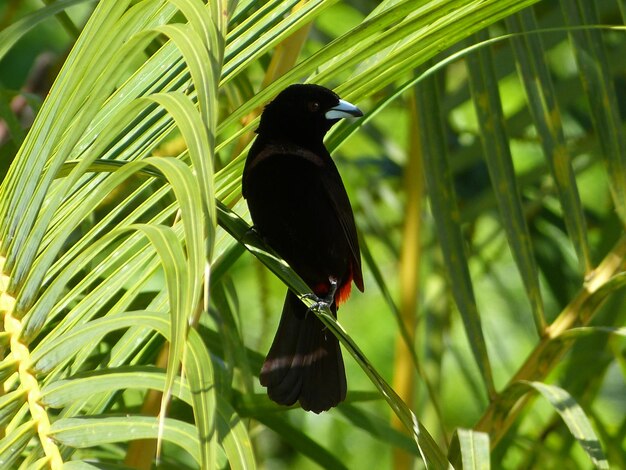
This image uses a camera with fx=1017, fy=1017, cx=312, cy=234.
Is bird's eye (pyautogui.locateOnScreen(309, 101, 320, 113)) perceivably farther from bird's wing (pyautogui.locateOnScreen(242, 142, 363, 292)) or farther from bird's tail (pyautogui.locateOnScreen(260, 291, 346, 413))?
bird's tail (pyautogui.locateOnScreen(260, 291, 346, 413))

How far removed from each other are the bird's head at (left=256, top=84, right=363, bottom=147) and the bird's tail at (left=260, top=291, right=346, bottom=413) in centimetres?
44

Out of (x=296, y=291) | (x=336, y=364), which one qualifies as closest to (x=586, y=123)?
(x=336, y=364)

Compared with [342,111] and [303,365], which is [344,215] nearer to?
[342,111]

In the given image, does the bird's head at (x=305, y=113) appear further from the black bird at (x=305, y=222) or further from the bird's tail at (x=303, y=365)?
the bird's tail at (x=303, y=365)

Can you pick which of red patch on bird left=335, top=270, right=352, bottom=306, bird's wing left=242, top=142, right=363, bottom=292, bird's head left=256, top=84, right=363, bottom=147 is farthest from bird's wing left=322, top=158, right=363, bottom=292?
red patch on bird left=335, top=270, right=352, bottom=306

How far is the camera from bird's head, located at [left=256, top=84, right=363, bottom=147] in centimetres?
259

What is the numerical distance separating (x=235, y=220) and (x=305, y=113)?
1159 millimetres

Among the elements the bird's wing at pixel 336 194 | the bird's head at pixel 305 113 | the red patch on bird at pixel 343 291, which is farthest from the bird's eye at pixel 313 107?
the red patch on bird at pixel 343 291

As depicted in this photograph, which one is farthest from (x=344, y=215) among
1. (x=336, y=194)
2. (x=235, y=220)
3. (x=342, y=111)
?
(x=235, y=220)

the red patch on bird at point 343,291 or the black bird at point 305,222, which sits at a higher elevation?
the black bird at point 305,222

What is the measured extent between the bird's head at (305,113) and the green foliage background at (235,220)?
12 centimetres

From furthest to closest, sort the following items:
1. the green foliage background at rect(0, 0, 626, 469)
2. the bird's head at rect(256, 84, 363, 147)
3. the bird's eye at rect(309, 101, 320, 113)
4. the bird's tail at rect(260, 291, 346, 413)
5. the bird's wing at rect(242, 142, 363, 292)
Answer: the bird's eye at rect(309, 101, 320, 113) → the bird's head at rect(256, 84, 363, 147) → the bird's wing at rect(242, 142, 363, 292) → the bird's tail at rect(260, 291, 346, 413) → the green foliage background at rect(0, 0, 626, 469)

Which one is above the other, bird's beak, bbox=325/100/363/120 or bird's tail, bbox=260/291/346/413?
bird's beak, bbox=325/100/363/120

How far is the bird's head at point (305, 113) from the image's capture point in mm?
2586
